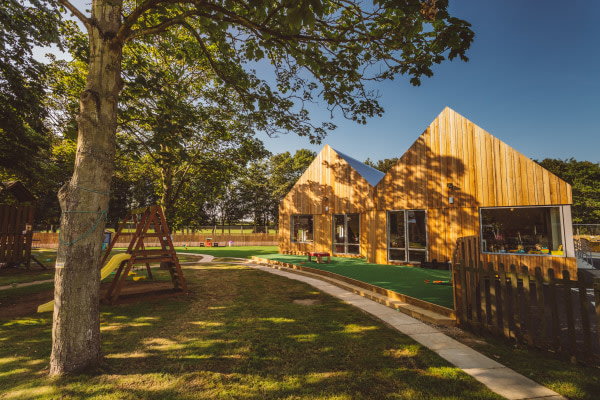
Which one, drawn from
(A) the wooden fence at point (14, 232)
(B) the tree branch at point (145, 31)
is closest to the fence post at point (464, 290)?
(B) the tree branch at point (145, 31)

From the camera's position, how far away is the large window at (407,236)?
39.7 feet

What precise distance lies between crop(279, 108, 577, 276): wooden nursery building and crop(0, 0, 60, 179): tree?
43.7 ft

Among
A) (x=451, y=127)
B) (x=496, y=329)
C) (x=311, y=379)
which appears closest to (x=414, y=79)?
(x=496, y=329)

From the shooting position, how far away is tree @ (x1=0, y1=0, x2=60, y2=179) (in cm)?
661

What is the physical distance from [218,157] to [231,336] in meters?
11.2

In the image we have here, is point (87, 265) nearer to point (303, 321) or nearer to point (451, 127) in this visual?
point (303, 321)

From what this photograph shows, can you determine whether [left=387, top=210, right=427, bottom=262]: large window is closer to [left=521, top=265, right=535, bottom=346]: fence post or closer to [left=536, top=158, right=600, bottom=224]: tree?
[left=521, top=265, right=535, bottom=346]: fence post

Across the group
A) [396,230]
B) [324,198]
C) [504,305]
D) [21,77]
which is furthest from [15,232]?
[504,305]

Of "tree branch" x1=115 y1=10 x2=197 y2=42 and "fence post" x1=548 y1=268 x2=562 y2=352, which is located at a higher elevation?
"tree branch" x1=115 y1=10 x2=197 y2=42

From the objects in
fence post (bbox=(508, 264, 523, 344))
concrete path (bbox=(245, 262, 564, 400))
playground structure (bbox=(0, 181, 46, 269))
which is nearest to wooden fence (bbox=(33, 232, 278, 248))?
playground structure (bbox=(0, 181, 46, 269))

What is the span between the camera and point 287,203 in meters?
19.3

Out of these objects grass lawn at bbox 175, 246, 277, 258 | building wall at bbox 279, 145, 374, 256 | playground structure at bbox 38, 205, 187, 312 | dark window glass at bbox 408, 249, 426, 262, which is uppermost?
building wall at bbox 279, 145, 374, 256

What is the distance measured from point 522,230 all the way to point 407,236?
4285 mm

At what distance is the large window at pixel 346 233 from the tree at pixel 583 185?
1882 inches
